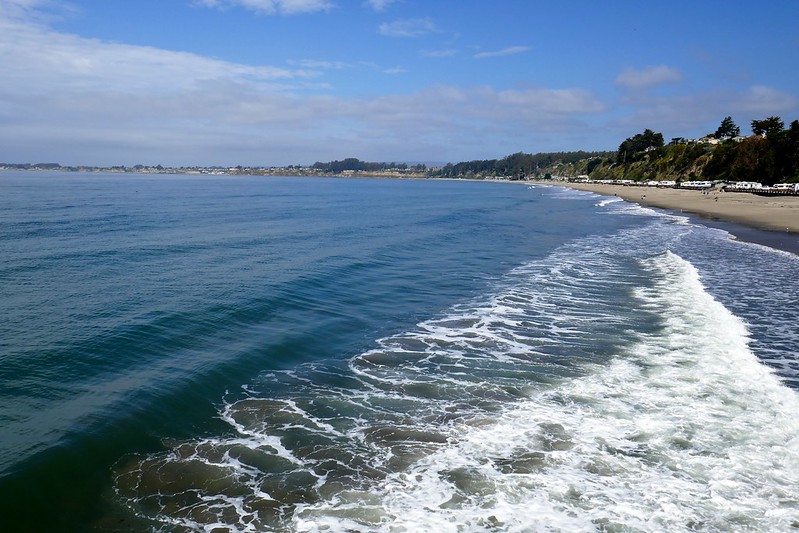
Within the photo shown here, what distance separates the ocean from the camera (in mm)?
7449

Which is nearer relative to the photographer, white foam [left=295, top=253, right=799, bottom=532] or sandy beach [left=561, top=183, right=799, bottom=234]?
white foam [left=295, top=253, right=799, bottom=532]

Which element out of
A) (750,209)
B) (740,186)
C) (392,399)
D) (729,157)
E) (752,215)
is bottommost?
(392,399)

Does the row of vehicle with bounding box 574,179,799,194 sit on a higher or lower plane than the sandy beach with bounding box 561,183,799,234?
higher

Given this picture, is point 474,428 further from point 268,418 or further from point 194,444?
point 194,444

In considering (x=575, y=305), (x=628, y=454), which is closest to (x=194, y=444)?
(x=628, y=454)

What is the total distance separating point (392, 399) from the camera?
36.3ft

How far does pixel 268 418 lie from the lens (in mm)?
10188

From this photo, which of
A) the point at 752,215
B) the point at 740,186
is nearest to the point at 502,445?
the point at 752,215

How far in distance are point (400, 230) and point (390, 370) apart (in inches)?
1261

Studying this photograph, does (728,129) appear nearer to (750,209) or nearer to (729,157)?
(729,157)

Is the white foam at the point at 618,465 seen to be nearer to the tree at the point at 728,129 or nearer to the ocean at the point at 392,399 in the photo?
the ocean at the point at 392,399

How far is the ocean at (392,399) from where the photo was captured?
7449 millimetres

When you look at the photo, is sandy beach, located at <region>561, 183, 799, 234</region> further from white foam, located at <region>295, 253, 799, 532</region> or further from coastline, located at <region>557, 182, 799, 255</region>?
white foam, located at <region>295, 253, 799, 532</region>

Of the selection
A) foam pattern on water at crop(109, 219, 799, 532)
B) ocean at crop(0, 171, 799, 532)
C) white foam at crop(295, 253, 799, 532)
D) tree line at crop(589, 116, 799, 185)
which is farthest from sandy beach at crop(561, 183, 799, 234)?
white foam at crop(295, 253, 799, 532)
